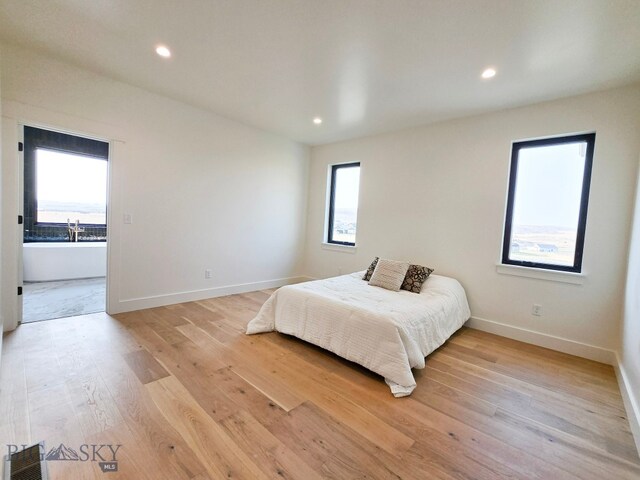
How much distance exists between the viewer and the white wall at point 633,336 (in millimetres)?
1767

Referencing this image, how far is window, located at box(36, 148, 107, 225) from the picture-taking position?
527 centimetres

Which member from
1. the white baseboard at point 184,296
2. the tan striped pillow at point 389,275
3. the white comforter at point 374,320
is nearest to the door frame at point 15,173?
the white baseboard at point 184,296

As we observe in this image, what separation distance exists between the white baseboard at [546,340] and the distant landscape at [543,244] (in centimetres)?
77

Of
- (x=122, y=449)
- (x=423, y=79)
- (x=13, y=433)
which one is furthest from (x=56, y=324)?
(x=423, y=79)

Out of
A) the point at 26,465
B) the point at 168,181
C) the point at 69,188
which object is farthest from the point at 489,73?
the point at 69,188

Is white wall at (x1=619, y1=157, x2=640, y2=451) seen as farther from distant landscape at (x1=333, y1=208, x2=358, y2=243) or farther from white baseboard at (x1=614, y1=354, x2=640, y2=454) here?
distant landscape at (x1=333, y1=208, x2=358, y2=243)

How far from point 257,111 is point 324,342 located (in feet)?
9.62

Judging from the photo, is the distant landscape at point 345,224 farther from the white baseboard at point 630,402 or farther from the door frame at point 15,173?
the door frame at point 15,173

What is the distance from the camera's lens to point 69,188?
554cm

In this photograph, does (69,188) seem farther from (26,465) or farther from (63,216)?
(26,465)

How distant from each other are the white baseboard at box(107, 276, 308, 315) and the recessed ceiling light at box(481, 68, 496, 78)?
3940 mm

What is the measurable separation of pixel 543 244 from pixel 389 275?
165 cm

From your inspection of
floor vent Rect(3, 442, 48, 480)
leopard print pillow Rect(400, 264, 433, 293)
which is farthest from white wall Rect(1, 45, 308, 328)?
leopard print pillow Rect(400, 264, 433, 293)

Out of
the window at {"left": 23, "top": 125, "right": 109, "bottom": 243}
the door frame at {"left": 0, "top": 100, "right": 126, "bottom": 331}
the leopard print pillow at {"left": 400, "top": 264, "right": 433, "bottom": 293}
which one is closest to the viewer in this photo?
the door frame at {"left": 0, "top": 100, "right": 126, "bottom": 331}
